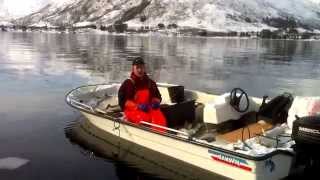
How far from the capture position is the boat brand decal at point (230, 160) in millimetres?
11300

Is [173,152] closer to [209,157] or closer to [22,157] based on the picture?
[209,157]

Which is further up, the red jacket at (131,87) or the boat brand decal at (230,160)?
the red jacket at (131,87)

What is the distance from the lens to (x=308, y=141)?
1097cm

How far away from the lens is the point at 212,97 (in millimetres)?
16953

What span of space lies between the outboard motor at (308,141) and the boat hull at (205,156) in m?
0.35

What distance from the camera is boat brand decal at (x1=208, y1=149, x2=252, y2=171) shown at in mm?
11300

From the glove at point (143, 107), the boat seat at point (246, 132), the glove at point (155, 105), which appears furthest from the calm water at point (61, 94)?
the boat seat at point (246, 132)

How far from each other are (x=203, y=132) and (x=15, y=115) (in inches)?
295

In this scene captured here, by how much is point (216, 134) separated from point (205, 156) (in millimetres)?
1812

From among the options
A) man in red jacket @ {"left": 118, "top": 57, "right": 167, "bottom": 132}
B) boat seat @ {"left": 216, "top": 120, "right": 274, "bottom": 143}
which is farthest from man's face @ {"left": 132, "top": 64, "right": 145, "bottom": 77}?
boat seat @ {"left": 216, "top": 120, "right": 274, "bottom": 143}

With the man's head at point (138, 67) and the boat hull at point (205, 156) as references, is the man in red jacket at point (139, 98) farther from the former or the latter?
the boat hull at point (205, 156)

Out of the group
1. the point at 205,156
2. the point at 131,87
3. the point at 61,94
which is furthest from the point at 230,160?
the point at 61,94

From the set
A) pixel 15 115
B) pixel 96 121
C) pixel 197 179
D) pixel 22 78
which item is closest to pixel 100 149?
pixel 96 121

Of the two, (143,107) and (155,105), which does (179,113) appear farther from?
(143,107)
